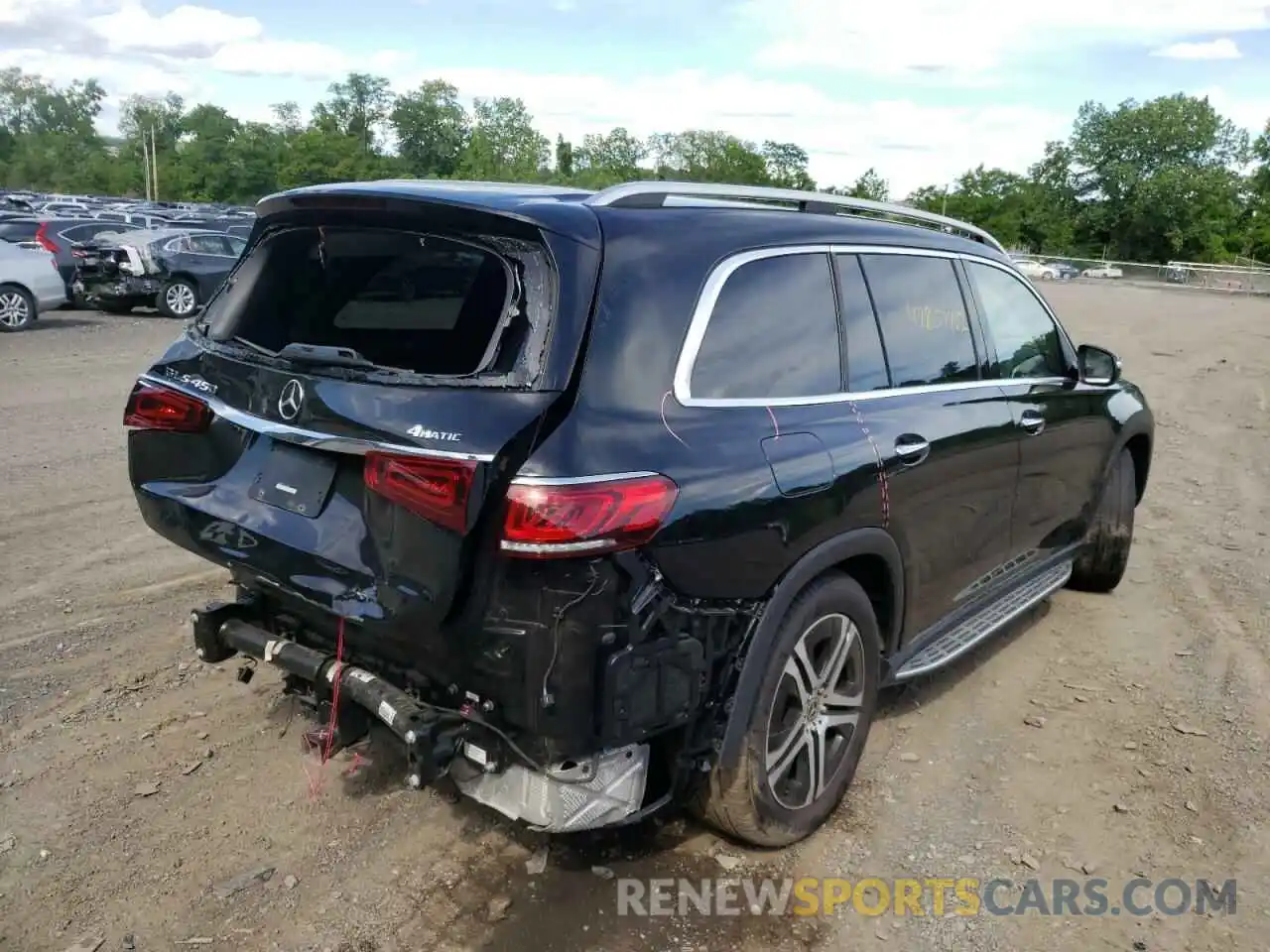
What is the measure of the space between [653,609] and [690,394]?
0.60 meters

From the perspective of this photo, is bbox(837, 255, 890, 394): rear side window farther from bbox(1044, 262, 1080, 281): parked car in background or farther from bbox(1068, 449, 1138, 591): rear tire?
bbox(1044, 262, 1080, 281): parked car in background

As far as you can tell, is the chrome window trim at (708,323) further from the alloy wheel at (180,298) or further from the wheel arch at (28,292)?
the alloy wheel at (180,298)

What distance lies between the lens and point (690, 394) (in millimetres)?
2834

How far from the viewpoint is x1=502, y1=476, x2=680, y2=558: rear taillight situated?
2.48m

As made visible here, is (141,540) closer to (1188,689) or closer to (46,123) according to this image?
(1188,689)

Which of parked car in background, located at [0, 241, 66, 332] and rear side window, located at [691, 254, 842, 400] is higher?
rear side window, located at [691, 254, 842, 400]

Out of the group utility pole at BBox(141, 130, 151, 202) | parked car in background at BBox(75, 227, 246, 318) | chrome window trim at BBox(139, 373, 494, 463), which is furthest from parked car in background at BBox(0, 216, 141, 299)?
utility pole at BBox(141, 130, 151, 202)


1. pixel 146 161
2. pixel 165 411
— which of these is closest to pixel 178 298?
pixel 165 411

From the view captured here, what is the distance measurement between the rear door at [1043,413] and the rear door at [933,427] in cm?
17

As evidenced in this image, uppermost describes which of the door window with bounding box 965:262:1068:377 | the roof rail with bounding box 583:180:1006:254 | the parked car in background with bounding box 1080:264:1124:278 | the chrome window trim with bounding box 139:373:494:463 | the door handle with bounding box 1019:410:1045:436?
the roof rail with bounding box 583:180:1006:254

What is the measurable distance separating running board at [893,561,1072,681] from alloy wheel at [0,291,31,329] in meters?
16.4

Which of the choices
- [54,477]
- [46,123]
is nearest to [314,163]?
[46,123]

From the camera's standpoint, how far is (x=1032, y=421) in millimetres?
4453

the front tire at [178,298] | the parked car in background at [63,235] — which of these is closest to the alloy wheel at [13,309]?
the parked car in background at [63,235]
